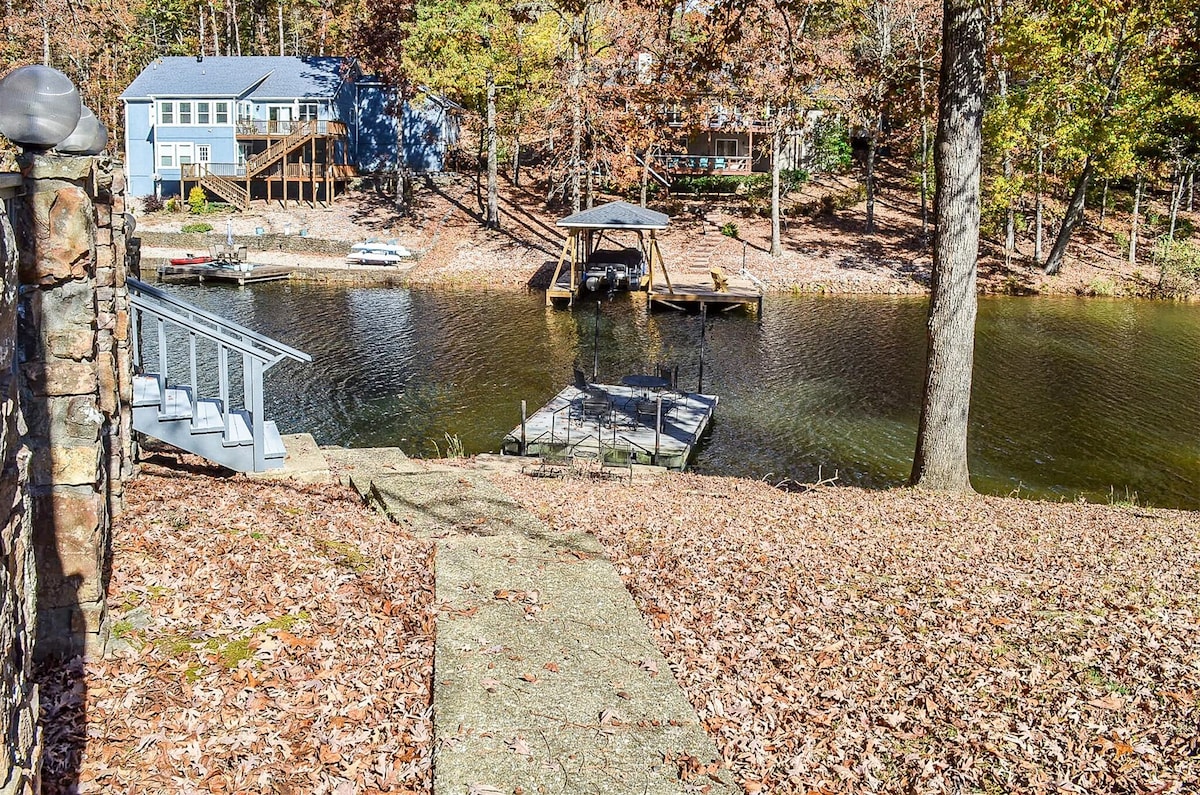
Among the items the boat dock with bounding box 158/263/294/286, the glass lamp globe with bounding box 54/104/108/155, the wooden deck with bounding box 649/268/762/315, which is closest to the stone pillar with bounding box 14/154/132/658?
the glass lamp globe with bounding box 54/104/108/155

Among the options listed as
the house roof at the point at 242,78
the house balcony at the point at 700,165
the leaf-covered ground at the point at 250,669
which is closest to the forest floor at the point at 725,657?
the leaf-covered ground at the point at 250,669

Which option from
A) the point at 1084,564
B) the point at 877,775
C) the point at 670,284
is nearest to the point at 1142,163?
the point at 670,284

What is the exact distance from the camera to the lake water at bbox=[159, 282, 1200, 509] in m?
17.3

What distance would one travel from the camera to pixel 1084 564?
27.8ft

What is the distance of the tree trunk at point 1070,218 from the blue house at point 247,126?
2986cm

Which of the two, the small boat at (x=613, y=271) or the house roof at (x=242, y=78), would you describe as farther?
the house roof at (x=242, y=78)

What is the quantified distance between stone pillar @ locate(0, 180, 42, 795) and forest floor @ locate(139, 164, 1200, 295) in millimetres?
35001

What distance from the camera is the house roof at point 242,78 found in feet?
165

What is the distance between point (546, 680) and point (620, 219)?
25.2 metres

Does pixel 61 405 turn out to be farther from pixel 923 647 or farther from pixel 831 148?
pixel 831 148

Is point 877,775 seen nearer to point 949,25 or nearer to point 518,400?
point 949,25

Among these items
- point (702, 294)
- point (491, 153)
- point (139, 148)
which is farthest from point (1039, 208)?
point (139, 148)

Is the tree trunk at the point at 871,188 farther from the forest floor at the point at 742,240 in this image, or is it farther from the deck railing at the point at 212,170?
the deck railing at the point at 212,170

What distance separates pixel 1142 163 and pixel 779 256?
13.8 m
